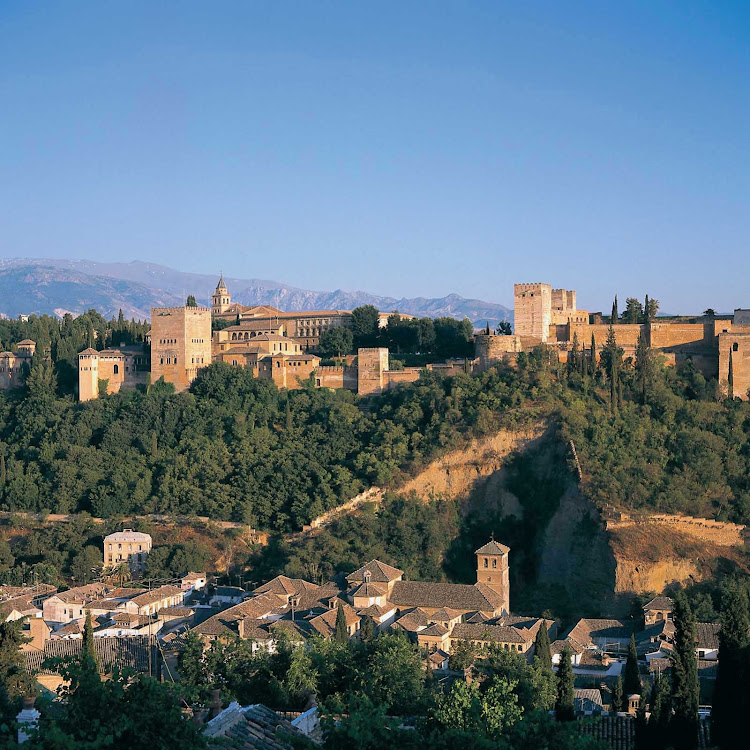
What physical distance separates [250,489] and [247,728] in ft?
95.3

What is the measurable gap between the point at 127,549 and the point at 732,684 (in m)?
25.4

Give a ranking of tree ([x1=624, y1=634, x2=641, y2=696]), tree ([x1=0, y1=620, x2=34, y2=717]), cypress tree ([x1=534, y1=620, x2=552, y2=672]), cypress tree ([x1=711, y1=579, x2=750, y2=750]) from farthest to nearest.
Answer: cypress tree ([x1=534, y1=620, x2=552, y2=672]) → tree ([x1=624, y1=634, x2=641, y2=696]) → cypress tree ([x1=711, y1=579, x2=750, y2=750]) → tree ([x1=0, y1=620, x2=34, y2=717])

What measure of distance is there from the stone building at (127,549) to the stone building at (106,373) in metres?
10.1

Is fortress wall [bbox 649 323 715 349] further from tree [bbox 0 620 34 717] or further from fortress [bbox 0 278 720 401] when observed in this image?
tree [bbox 0 620 34 717]

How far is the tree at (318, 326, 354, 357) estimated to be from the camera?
171 ft

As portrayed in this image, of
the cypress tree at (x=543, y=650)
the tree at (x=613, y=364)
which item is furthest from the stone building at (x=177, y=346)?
the cypress tree at (x=543, y=650)

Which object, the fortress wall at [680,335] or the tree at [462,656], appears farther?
the fortress wall at [680,335]

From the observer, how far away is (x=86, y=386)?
50.6 metres

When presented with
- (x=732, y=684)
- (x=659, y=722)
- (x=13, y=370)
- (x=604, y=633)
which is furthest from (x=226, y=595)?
(x=13, y=370)

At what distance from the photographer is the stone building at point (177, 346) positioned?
4991 cm

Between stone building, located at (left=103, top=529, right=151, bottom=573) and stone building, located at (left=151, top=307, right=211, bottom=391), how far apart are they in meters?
9.36

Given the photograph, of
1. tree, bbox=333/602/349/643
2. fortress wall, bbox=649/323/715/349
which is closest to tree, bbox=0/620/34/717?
tree, bbox=333/602/349/643

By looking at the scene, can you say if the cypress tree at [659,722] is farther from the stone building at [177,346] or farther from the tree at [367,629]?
the stone building at [177,346]

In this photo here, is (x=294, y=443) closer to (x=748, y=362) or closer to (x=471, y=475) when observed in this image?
(x=471, y=475)
